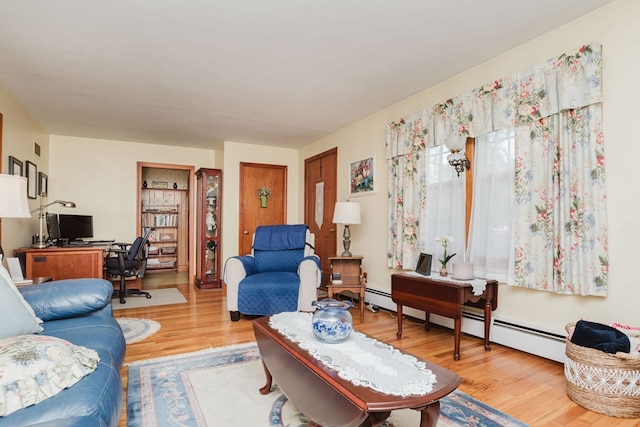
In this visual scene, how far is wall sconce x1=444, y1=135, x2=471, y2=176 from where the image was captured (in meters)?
3.00

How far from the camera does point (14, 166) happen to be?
Answer: 3607 mm

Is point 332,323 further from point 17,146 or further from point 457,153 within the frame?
point 17,146

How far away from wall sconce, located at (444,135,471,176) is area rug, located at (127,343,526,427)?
190 cm

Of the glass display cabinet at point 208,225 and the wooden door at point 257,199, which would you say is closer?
the glass display cabinet at point 208,225

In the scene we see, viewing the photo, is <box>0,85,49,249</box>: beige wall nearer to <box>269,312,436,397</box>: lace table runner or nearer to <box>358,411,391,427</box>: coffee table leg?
<box>269,312,436,397</box>: lace table runner

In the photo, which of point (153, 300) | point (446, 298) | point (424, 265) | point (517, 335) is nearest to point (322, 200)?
point (424, 265)

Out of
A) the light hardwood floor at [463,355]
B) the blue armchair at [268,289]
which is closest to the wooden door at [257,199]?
the light hardwood floor at [463,355]

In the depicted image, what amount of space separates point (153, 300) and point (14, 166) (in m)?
2.16

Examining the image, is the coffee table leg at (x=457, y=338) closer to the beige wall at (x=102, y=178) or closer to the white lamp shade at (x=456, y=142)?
the white lamp shade at (x=456, y=142)

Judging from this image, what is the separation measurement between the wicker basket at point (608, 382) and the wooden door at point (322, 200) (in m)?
3.45

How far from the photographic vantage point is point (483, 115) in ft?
9.78

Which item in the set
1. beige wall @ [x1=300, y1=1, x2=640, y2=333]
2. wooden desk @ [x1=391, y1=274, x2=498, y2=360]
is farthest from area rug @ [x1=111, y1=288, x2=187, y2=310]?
beige wall @ [x1=300, y1=1, x2=640, y2=333]

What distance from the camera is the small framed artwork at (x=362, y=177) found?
4.38 meters

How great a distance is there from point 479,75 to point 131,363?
11.8 feet
